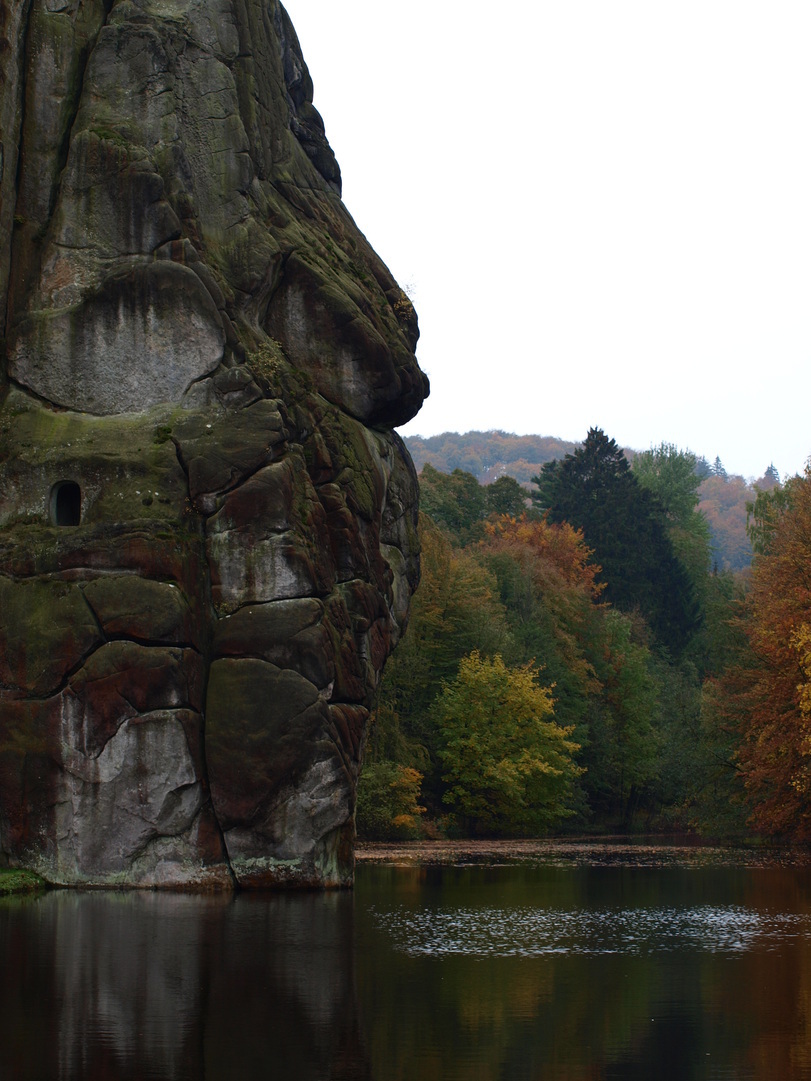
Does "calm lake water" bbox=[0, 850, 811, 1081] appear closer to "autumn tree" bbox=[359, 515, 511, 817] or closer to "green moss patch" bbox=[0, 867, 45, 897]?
"green moss patch" bbox=[0, 867, 45, 897]

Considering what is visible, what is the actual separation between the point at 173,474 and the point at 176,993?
16.2m

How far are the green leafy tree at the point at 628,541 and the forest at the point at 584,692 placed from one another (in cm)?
23

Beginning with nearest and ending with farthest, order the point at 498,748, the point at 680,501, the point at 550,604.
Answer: the point at 498,748 < the point at 550,604 < the point at 680,501

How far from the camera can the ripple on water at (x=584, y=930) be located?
21875 millimetres

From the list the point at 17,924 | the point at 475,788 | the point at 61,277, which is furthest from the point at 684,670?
the point at 17,924

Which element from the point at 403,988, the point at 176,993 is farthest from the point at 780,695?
the point at 176,993

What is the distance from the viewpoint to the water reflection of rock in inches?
518

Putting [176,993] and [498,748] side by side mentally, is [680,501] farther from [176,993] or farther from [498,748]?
[176,993]

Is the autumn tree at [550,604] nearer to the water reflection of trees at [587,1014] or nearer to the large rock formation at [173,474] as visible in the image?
the large rock formation at [173,474]

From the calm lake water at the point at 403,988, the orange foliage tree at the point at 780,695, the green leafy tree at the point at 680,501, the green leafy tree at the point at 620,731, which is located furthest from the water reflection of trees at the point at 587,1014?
the green leafy tree at the point at 680,501

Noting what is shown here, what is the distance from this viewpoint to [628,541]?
305ft

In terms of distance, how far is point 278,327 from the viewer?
3616 centimetres

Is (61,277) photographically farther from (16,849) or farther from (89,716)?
(16,849)

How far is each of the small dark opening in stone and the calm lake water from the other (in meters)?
9.65
